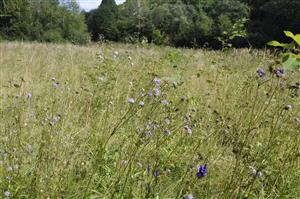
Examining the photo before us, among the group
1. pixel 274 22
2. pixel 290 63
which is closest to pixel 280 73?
pixel 290 63

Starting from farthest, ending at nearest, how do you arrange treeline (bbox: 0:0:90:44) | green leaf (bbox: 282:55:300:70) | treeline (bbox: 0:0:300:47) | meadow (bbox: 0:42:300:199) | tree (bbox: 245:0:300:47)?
1. treeline (bbox: 0:0:90:44)
2. tree (bbox: 245:0:300:47)
3. treeline (bbox: 0:0:300:47)
4. meadow (bbox: 0:42:300:199)
5. green leaf (bbox: 282:55:300:70)

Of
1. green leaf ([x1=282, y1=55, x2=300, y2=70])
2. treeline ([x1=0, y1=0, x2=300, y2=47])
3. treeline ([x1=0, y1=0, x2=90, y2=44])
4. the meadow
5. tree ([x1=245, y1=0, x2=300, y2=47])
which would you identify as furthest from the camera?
treeline ([x1=0, y1=0, x2=90, y2=44])

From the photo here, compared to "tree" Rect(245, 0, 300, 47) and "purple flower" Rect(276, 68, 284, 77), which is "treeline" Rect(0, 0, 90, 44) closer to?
"tree" Rect(245, 0, 300, 47)

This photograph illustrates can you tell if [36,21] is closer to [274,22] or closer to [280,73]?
[274,22]

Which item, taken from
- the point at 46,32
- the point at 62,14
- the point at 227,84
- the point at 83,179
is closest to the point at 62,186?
the point at 83,179

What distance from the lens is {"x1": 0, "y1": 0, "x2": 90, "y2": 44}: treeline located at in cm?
2450

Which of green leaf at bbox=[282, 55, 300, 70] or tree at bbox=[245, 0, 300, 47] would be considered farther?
tree at bbox=[245, 0, 300, 47]

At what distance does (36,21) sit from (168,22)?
12.5m

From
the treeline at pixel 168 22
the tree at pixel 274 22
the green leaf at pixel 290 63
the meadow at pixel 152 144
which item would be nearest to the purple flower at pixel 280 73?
the meadow at pixel 152 144

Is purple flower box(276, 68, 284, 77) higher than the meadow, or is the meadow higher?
purple flower box(276, 68, 284, 77)

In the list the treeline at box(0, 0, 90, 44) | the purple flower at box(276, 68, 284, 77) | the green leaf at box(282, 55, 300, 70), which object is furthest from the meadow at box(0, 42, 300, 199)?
the treeline at box(0, 0, 90, 44)

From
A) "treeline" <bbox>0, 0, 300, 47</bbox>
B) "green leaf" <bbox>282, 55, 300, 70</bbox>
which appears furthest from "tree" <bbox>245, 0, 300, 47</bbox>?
"green leaf" <bbox>282, 55, 300, 70</bbox>

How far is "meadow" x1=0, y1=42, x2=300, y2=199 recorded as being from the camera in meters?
1.55

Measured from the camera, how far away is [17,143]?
6.40 ft
